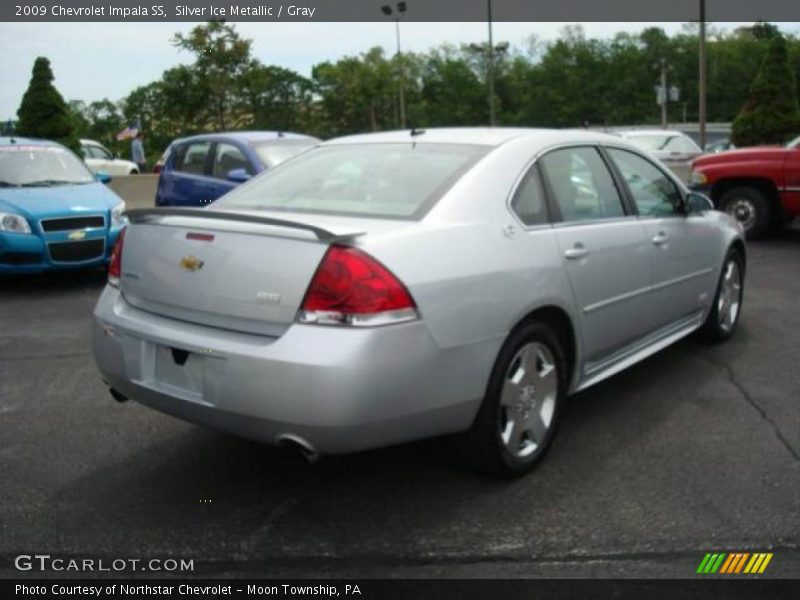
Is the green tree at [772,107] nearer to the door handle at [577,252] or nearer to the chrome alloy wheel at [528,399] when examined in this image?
the door handle at [577,252]

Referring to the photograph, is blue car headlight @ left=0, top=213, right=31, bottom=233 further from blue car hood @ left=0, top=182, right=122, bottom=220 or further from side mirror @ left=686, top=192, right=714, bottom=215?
side mirror @ left=686, top=192, right=714, bottom=215

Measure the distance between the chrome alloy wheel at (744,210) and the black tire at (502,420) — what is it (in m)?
8.16

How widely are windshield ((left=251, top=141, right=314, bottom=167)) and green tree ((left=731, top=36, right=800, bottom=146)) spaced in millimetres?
12569

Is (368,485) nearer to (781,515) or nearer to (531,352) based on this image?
(531,352)

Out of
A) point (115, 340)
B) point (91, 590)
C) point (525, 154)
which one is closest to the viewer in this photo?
point (91, 590)

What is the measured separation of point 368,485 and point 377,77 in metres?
44.8

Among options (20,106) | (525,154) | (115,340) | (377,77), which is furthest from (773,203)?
(377,77)

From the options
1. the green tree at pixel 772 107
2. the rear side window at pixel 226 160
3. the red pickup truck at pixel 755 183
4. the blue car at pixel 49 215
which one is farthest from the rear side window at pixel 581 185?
the green tree at pixel 772 107

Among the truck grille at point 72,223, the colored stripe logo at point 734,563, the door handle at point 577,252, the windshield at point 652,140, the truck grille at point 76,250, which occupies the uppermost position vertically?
the windshield at point 652,140

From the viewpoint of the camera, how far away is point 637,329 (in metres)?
4.49

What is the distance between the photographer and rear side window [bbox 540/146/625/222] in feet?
13.3

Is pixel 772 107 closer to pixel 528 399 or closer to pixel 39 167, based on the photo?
pixel 39 167

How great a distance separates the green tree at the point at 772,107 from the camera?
18.8 m

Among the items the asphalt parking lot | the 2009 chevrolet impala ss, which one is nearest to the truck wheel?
the asphalt parking lot
